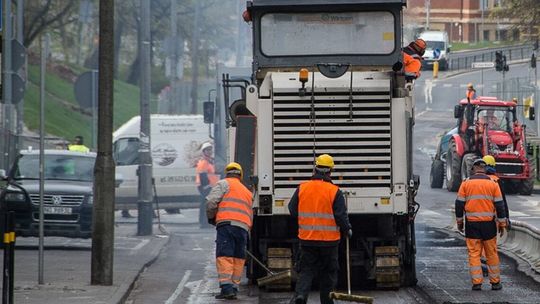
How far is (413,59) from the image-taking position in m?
18.9

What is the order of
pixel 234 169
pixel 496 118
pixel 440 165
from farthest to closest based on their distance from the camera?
pixel 440 165, pixel 496 118, pixel 234 169

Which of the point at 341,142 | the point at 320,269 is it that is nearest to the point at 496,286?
the point at 341,142

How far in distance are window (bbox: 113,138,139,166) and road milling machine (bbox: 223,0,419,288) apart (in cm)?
1724

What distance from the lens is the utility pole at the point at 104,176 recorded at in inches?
723

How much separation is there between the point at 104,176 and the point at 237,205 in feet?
6.49

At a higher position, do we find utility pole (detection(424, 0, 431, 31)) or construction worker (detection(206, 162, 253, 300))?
utility pole (detection(424, 0, 431, 31))

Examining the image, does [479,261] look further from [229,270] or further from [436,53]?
[436,53]

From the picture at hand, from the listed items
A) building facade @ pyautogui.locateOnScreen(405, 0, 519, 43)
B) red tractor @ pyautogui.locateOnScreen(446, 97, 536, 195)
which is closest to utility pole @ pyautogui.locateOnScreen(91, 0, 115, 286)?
red tractor @ pyautogui.locateOnScreen(446, 97, 536, 195)

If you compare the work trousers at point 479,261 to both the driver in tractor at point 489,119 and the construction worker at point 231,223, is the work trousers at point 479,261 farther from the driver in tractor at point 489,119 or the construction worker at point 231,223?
the driver in tractor at point 489,119

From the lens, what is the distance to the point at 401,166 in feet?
58.4

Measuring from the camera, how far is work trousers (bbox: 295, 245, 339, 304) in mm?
15625

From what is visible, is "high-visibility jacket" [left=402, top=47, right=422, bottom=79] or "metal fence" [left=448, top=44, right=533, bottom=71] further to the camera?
"metal fence" [left=448, top=44, right=533, bottom=71]

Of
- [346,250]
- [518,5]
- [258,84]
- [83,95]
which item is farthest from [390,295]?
[518,5]

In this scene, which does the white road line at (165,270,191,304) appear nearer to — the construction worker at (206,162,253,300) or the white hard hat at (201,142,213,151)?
the construction worker at (206,162,253,300)
